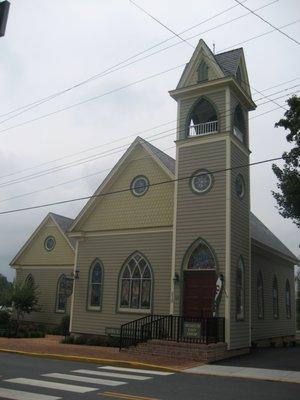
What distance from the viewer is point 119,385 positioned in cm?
1136

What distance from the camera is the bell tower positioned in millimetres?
19625

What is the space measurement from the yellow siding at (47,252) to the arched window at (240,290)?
12690mm

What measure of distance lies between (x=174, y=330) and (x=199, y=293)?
1754 mm

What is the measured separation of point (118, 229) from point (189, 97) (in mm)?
6886

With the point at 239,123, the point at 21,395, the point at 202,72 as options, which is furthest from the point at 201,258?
the point at 21,395

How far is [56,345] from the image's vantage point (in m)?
20.7

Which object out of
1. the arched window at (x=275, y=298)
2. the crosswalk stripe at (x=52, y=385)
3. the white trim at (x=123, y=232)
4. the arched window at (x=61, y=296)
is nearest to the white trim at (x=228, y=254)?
the white trim at (x=123, y=232)

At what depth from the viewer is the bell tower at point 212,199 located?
19625mm

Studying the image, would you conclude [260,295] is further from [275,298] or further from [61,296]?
[61,296]

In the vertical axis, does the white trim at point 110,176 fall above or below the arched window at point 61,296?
above

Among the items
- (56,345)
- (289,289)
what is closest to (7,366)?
(56,345)

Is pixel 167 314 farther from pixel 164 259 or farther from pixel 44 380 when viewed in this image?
pixel 44 380

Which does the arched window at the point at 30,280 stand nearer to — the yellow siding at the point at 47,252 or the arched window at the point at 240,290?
the yellow siding at the point at 47,252

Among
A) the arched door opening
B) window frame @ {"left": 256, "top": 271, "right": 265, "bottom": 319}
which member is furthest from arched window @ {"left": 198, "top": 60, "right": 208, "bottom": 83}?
window frame @ {"left": 256, "top": 271, "right": 265, "bottom": 319}
